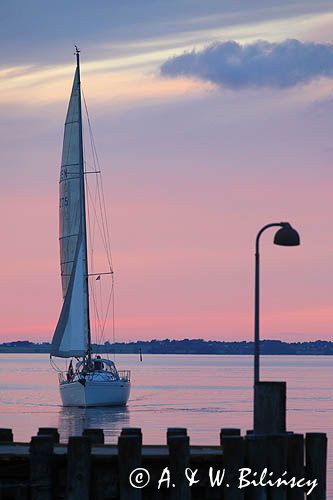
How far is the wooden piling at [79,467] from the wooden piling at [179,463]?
125cm

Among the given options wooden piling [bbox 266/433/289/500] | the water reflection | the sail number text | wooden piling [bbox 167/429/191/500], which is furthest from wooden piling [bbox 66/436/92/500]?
the sail number text

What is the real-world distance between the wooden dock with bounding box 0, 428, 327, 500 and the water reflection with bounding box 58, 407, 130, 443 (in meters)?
47.4

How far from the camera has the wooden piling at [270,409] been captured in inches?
866

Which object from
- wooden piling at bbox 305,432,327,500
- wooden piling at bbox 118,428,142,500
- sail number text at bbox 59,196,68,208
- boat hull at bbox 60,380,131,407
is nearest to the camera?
wooden piling at bbox 118,428,142,500

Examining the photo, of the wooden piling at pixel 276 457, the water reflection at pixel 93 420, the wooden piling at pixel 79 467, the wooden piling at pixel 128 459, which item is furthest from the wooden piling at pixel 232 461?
the water reflection at pixel 93 420

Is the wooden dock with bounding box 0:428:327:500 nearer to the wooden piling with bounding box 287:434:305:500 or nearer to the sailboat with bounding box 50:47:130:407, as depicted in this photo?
the wooden piling with bounding box 287:434:305:500

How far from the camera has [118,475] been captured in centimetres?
2019

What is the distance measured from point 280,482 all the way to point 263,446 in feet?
2.15

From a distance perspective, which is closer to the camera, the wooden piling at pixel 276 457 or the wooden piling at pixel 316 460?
the wooden piling at pixel 276 457

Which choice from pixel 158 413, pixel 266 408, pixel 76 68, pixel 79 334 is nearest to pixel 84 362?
pixel 79 334

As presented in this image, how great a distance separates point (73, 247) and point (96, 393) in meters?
9.90

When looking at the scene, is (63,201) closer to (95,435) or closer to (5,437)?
(5,437)

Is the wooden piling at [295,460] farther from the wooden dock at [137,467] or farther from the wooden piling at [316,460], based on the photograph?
the wooden piling at [316,460]

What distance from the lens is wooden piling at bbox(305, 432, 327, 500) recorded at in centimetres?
2145
